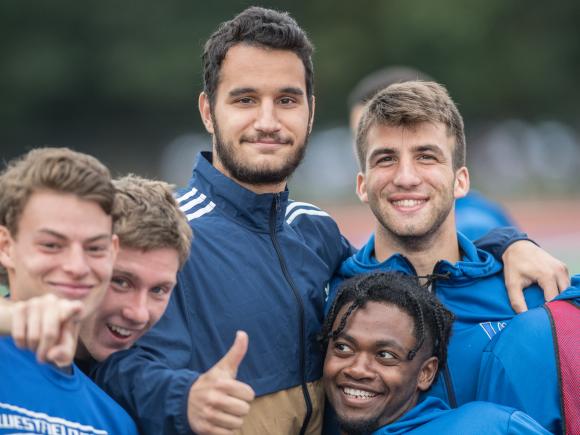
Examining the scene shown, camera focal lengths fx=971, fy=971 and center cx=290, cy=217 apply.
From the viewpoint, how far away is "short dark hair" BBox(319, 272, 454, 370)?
339 cm

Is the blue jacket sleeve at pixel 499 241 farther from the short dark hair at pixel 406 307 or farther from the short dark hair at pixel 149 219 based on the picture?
the short dark hair at pixel 149 219

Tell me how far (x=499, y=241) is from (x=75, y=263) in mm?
1997

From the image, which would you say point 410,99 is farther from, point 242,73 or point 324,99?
point 324,99

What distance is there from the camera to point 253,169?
3498 mm

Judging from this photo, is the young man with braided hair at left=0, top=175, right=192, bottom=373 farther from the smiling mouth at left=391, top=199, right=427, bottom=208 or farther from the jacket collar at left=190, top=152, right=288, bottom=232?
the smiling mouth at left=391, top=199, right=427, bottom=208

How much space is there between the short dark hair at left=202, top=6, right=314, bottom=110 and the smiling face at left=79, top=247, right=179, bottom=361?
3.05 feet

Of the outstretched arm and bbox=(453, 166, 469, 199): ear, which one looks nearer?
the outstretched arm

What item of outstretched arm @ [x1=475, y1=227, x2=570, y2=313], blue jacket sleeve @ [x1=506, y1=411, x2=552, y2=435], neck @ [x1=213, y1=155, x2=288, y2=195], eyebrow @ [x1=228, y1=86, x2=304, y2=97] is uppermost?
eyebrow @ [x1=228, y1=86, x2=304, y2=97]

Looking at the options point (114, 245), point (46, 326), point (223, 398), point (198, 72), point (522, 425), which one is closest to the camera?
point (46, 326)

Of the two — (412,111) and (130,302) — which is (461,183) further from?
(130,302)

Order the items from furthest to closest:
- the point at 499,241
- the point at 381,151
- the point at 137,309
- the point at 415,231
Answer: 1. the point at 499,241
2. the point at 381,151
3. the point at 415,231
4. the point at 137,309

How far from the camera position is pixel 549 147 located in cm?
2633

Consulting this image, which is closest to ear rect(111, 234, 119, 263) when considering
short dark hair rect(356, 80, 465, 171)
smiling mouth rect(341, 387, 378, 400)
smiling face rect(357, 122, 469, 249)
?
smiling mouth rect(341, 387, 378, 400)

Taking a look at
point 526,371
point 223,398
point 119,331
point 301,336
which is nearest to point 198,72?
point 301,336
